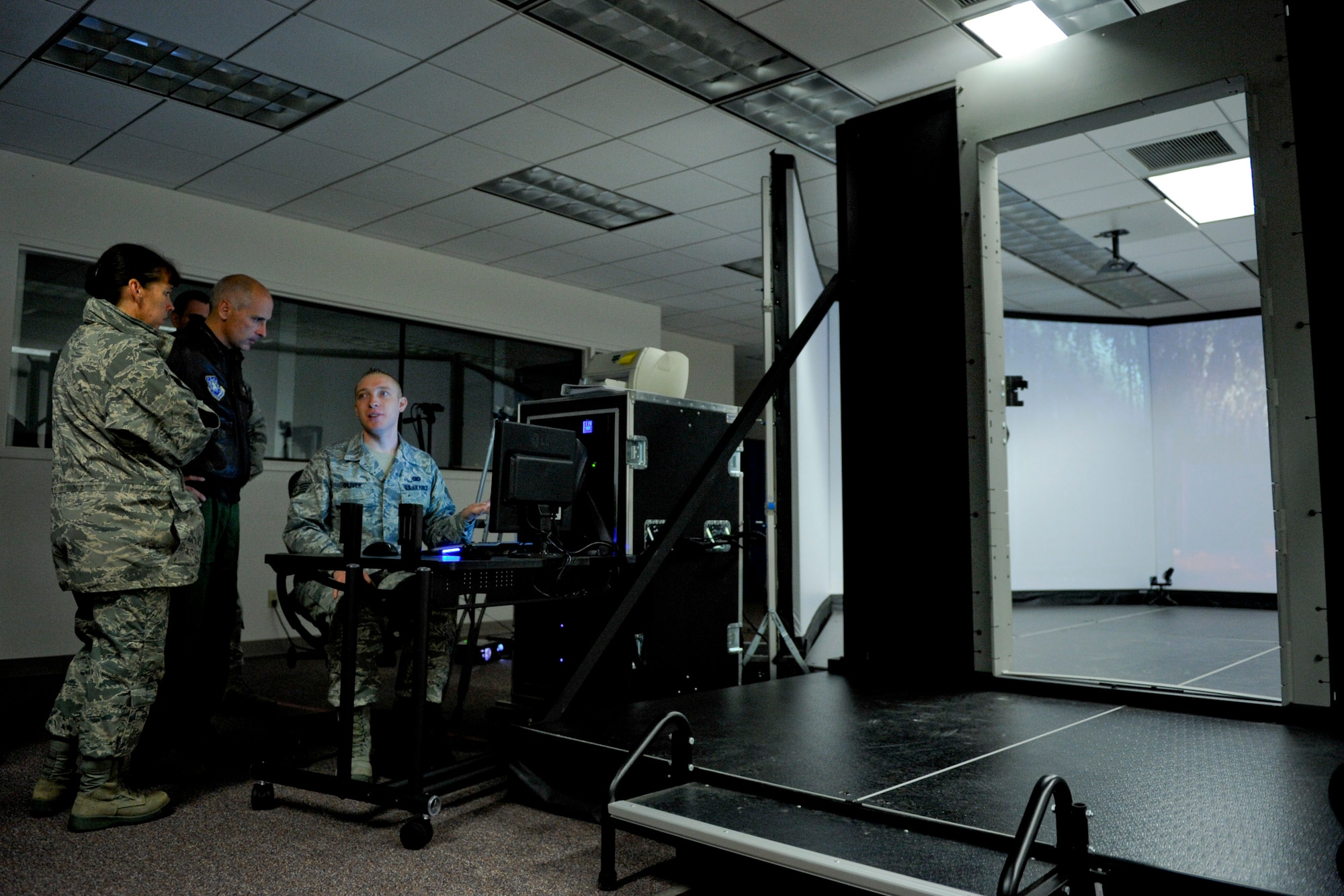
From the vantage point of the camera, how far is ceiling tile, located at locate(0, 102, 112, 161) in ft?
14.9

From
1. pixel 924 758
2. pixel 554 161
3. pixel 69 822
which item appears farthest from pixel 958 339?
pixel 69 822

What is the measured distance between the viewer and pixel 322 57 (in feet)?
13.3

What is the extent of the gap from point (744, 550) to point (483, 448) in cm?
412

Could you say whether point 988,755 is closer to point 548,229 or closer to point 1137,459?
point 548,229

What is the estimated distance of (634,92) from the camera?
14.5 feet

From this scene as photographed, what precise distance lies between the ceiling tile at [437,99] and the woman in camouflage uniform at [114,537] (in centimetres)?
203

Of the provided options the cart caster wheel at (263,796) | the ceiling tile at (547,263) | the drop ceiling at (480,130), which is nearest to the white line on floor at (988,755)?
the cart caster wheel at (263,796)

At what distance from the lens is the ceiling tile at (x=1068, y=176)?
5.31 meters

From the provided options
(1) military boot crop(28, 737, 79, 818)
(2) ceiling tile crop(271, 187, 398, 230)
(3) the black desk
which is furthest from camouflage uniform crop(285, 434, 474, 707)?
(2) ceiling tile crop(271, 187, 398, 230)

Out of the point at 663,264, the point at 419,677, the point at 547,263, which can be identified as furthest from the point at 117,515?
the point at 663,264

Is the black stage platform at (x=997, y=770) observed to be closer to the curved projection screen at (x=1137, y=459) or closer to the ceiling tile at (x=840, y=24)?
the ceiling tile at (x=840, y=24)

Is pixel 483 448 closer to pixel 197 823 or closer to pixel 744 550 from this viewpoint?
pixel 744 550

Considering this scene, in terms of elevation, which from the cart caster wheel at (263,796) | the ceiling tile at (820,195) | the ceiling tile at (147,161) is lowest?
the cart caster wheel at (263,796)

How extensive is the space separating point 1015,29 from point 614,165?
233 cm
